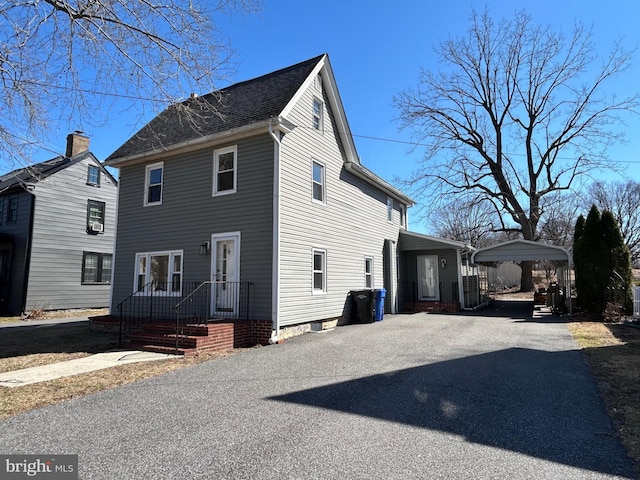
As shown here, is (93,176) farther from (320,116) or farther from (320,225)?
(320,225)

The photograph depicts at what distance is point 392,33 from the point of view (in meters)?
13.0

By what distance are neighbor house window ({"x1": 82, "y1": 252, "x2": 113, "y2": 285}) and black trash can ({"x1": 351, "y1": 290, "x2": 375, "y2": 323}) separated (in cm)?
1388

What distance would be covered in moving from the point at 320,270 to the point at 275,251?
2610mm

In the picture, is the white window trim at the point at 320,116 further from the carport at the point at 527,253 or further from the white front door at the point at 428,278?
the white front door at the point at 428,278

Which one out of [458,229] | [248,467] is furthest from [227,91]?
[458,229]

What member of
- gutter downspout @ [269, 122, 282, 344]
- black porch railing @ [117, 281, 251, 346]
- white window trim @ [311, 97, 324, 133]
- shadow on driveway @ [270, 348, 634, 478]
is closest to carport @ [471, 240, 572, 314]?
white window trim @ [311, 97, 324, 133]

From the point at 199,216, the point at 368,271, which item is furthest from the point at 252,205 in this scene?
the point at 368,271

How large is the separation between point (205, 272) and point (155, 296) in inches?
87.4

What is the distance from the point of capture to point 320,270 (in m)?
12.3

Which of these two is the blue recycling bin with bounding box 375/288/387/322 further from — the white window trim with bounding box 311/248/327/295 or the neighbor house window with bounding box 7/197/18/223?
the neighbor house window with bounding box 7/197/18/223

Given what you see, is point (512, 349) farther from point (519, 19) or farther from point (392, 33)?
point (519, 19)

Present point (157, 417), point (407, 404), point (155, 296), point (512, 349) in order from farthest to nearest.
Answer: point (155, 296) < point (512, 349) < point (407, 404) < point (157, 417)

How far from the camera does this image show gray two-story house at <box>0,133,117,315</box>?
1758cm

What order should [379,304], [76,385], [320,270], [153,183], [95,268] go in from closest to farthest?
1. [76,385]
2. [320,270]
3. [153,183]
4. [379,304]
5. [95,268]
